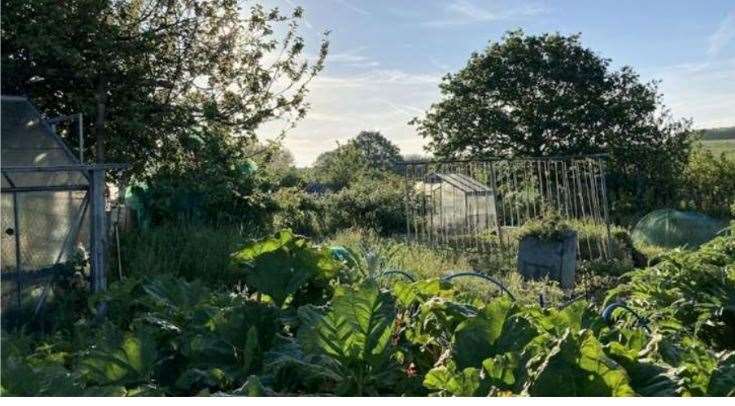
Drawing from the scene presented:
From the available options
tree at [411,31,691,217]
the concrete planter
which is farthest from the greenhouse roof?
tree at [411,31,691,217]

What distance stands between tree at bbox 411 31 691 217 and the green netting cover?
2.64m

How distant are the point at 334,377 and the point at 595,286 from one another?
6080 millimetres

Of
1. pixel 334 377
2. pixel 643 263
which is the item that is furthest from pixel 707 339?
pixel 643 263

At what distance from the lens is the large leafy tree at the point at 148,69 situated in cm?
555

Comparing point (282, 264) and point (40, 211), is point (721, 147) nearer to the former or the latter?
point (40, 211)

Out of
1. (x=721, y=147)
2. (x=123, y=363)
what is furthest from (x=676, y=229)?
(x=123, y=363)

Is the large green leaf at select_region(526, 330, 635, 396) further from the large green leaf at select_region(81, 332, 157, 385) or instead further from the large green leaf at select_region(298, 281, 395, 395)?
the large green leaf at select_region(81, 332, 157, 385)

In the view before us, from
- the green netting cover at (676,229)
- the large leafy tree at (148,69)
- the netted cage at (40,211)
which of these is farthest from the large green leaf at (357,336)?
the green netting cover at (676,229)

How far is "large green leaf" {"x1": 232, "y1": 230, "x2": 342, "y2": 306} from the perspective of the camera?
1175 mm

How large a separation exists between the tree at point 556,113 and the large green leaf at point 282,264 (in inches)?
461

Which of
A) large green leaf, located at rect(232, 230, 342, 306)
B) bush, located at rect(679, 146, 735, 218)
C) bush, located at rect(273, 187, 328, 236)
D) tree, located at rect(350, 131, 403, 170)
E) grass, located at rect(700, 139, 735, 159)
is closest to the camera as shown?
large green leaf, located at rect(232, 230, 342, 306)
